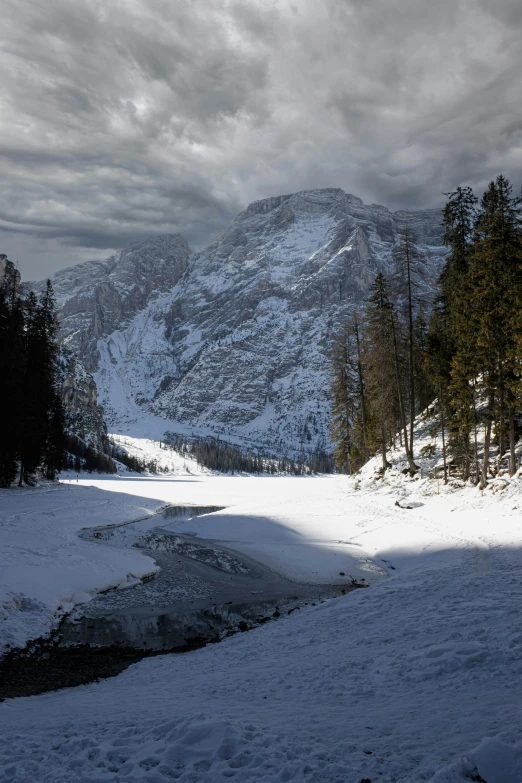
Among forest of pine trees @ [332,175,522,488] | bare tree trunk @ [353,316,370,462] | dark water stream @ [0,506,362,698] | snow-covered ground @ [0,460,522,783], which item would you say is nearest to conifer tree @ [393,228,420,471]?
forest of pine trees @ [332,175,522,488]

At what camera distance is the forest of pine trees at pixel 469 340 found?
2045 cm

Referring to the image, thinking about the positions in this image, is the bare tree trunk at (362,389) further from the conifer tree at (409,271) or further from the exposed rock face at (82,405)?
the exposed rock face at (82,405)

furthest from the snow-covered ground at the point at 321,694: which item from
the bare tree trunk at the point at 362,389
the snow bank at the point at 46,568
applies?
the bare tree trunk at the point at 362,389

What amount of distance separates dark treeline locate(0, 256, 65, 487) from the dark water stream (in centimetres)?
2062

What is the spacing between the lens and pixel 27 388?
37.0 m

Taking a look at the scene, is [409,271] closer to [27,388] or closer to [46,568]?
[46,568]

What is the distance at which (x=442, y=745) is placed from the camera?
13.6 ft

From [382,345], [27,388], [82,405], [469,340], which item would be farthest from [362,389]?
[82,405]

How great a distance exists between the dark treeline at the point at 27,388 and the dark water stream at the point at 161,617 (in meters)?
20.6

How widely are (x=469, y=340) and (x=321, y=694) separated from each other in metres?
20.4

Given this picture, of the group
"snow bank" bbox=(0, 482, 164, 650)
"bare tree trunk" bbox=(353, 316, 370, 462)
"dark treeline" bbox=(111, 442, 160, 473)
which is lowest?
"dark treeline" bbox=(111, 442, 160, 473)

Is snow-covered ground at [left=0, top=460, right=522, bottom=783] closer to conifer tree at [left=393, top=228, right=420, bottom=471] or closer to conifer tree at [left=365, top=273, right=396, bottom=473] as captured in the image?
conifer tree at [left=393, top=228, right=420, bottom=471]

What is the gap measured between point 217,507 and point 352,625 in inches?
1174

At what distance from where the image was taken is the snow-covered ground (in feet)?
13.2
